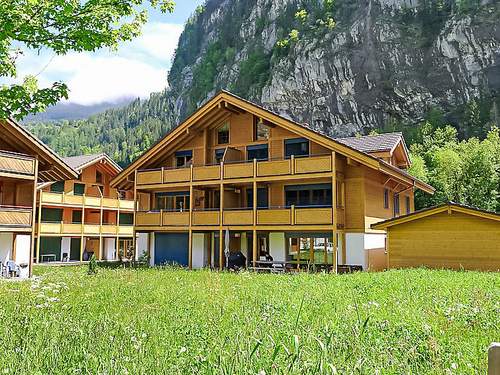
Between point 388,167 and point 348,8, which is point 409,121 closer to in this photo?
point 348,8

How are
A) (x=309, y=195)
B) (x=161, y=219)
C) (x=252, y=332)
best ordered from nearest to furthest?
(x=252, y=332), (x=309, y=195), (x=161, y=219)

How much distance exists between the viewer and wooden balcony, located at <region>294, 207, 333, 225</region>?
23359 millimetres

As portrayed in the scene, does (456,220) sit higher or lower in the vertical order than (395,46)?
lower

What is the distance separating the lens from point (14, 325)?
6.43 m

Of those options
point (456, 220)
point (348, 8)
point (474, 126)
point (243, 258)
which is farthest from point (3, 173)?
point (348, 8)

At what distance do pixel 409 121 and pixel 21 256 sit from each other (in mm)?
67524

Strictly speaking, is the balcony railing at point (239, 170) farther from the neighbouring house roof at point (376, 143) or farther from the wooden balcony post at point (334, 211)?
Result: the neighbouring house roof at point (376, 143)

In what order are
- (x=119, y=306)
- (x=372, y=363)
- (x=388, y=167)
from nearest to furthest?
(x=372, y=363) → (x=119, y=306) → (x=388, y=167)

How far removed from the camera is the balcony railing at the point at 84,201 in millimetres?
37656

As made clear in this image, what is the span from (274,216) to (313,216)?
216 centimetres

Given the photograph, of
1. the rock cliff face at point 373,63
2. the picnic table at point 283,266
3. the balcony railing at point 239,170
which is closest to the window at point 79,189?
the balcony railing at point 239,170

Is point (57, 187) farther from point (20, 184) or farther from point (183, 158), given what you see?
point (20, 184)

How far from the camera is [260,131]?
2791 centimetres

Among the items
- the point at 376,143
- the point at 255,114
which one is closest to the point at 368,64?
the point at 376,143
